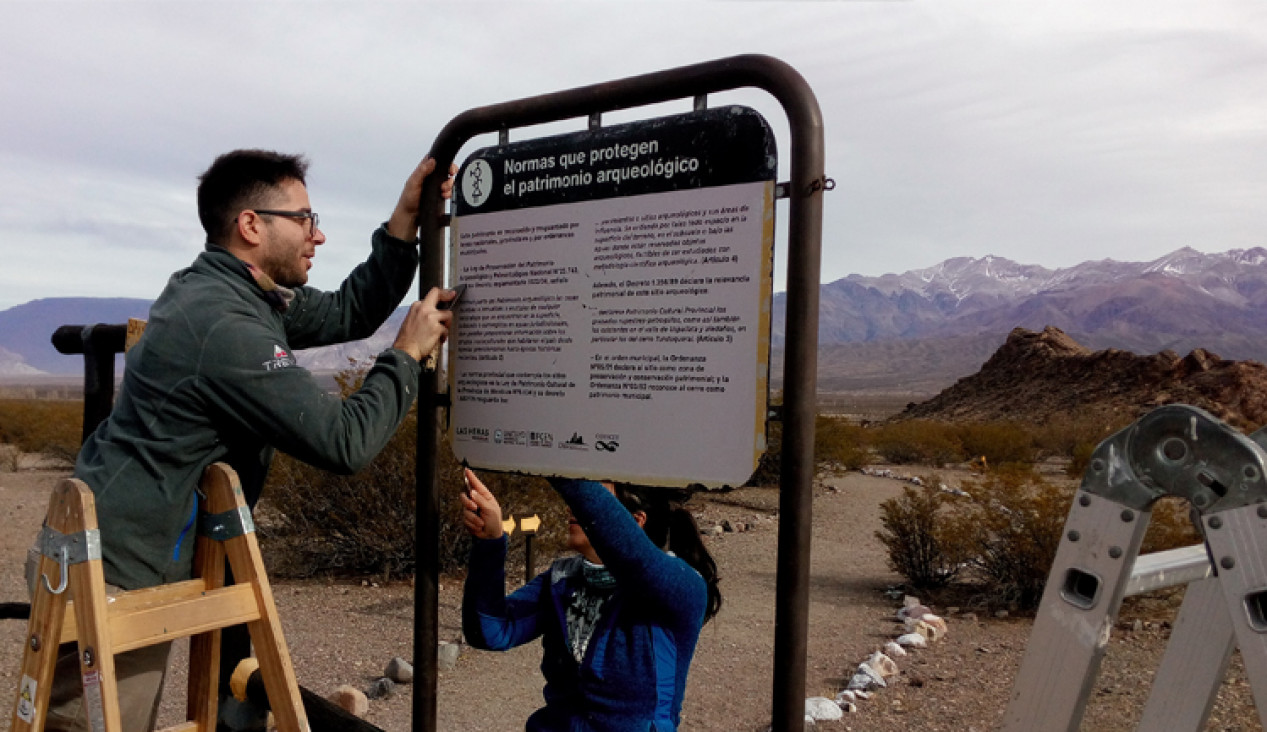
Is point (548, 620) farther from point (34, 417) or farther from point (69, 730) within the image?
point (34, 417)

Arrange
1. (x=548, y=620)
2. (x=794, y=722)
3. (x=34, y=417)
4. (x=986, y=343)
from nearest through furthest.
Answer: (x=794, y=722) → (x=548, y=620) → (x=34, y=417) → (x=986, y=343)

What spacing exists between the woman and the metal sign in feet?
0.55

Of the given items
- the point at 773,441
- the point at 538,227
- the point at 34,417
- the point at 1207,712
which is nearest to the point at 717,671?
the point at 538,227

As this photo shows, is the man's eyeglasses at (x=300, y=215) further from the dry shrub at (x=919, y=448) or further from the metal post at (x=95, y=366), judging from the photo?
the dry shrub at (x=919, y=448)

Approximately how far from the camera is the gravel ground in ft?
16.2

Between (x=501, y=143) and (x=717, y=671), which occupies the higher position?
(x=501, y=143)

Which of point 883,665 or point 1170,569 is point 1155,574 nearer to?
point 1170,569

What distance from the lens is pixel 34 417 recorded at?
75.0 feet

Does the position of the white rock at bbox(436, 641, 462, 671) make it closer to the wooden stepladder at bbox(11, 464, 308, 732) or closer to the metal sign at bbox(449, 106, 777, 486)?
the metal sign at bbox(449, 106, 777, 486)

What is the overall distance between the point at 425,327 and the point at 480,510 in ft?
1.62

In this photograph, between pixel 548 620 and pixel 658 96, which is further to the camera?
pixel 548 620

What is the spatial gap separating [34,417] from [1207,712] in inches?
1026

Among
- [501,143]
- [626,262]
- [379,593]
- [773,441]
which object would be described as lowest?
[379,593]

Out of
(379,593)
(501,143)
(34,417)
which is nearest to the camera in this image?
(501,143)
